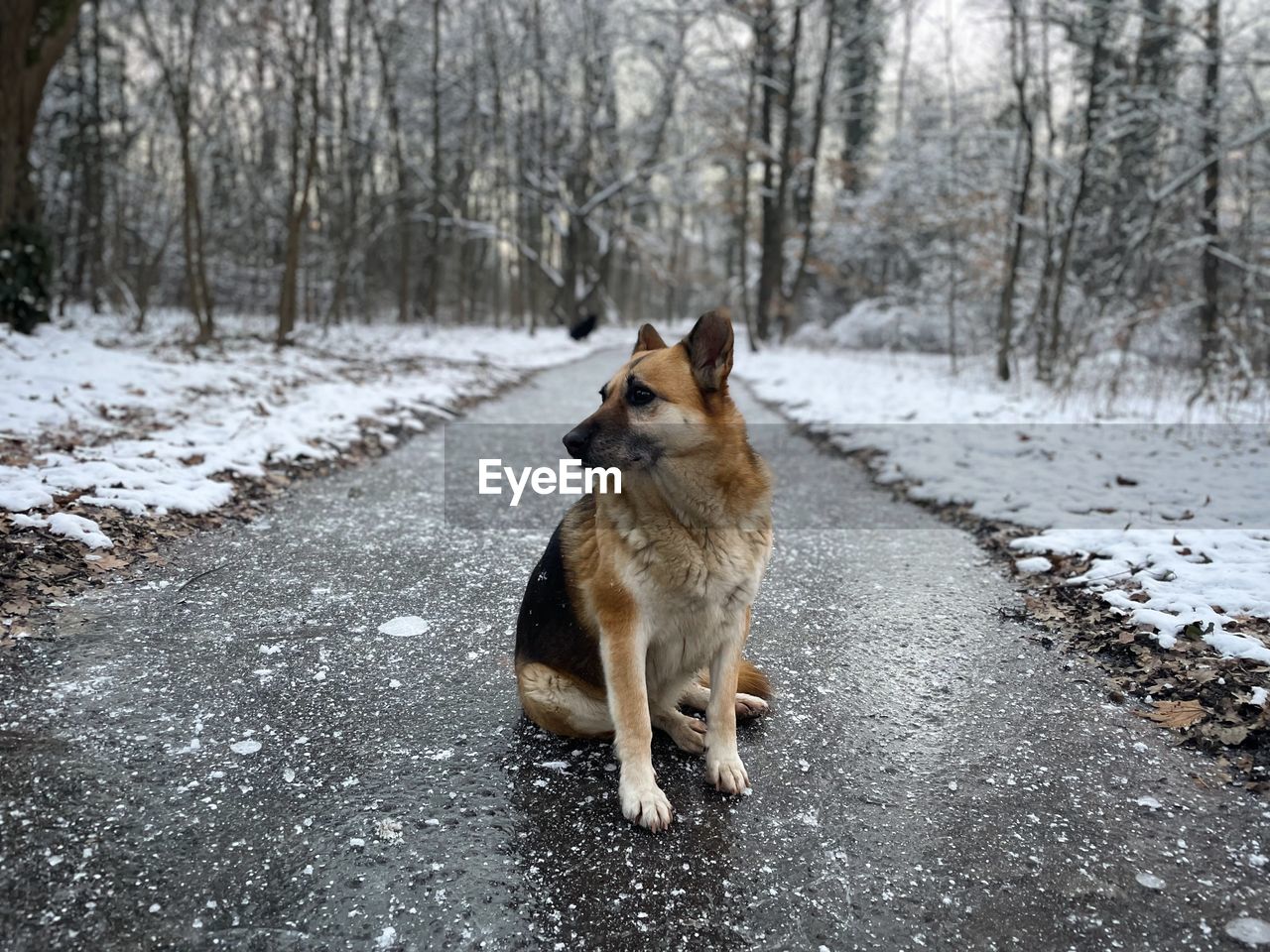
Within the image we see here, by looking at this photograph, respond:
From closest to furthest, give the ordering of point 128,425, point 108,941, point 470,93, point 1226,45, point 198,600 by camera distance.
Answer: point 108,941, point 198,600, point 128,425, point 1226,45, point 470,93

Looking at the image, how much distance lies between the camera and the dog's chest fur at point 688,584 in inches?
101

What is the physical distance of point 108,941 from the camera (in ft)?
6.23

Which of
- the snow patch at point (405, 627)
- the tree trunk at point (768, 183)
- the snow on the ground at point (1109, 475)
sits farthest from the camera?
the tree trunk at point (768, 183)

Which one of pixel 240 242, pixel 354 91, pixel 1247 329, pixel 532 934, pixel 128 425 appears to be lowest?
pixel 532 934

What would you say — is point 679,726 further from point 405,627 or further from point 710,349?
point 405,627

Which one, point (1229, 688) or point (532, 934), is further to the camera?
point (1229, 688)

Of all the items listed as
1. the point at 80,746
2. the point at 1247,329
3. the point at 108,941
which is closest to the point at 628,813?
the point at 108,941

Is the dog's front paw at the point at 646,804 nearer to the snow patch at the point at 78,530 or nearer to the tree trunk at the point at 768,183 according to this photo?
the snow patch at the point at 78,530

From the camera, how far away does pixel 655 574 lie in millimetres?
2570

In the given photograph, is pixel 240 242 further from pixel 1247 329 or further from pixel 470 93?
pixel 1247 329

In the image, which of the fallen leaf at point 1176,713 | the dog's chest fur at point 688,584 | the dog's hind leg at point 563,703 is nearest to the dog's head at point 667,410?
the dog's chest fur at point 688,584

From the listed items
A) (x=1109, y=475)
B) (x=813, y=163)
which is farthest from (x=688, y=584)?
(x=813, y=163)

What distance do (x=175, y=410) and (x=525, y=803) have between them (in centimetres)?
736

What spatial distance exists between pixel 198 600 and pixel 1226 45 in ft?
55.9
